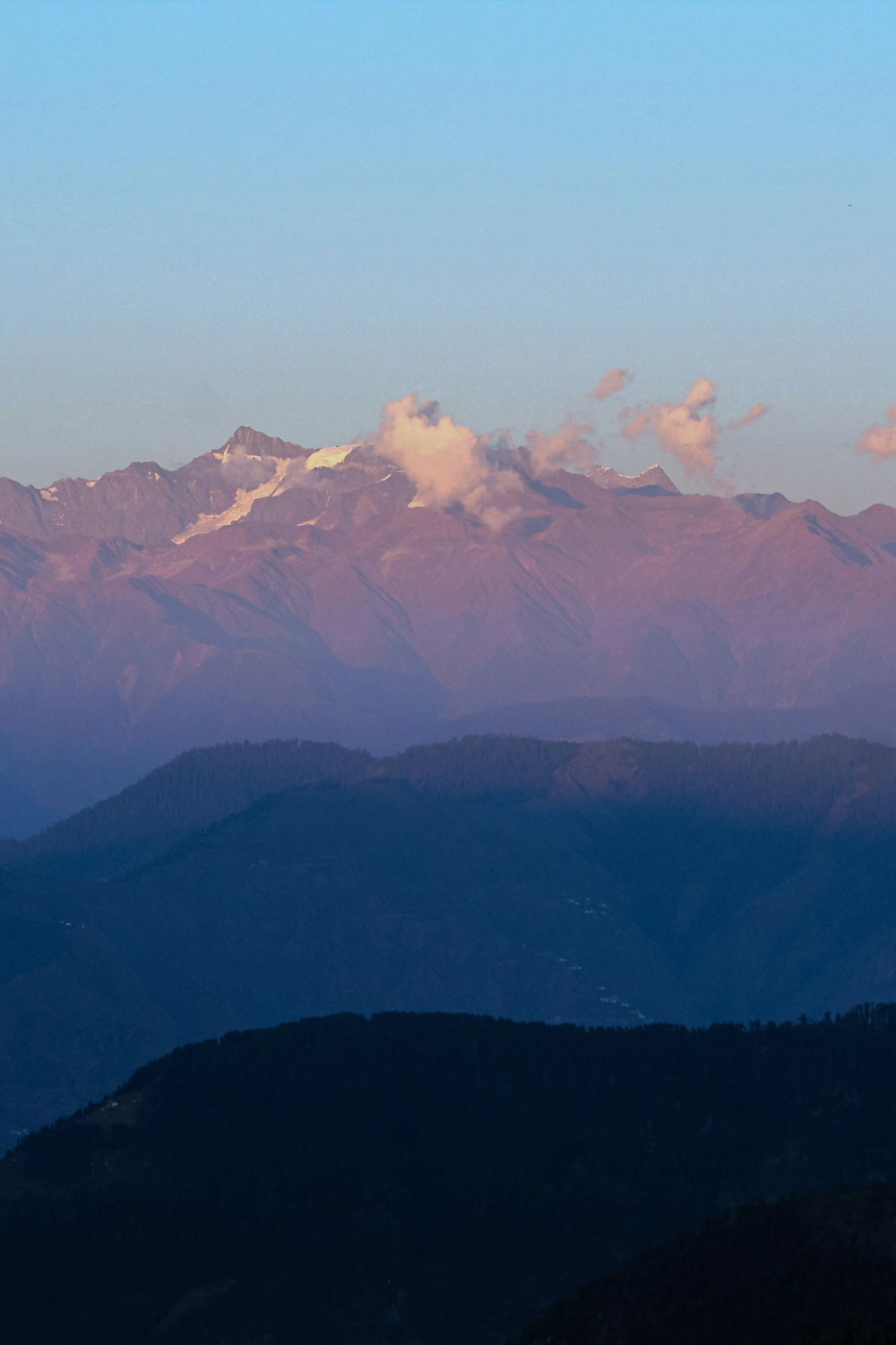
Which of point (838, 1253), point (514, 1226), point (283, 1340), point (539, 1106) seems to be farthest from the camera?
point (539, 1106)

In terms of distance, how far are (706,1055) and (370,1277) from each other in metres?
27.0

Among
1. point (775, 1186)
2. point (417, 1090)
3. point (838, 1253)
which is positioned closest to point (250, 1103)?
point (417, 1090)

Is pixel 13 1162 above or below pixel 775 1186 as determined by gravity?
above

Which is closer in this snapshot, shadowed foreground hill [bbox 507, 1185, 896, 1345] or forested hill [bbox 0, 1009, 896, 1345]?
shadowed foreground hill [bbox 507, 1185, 896, 1345]

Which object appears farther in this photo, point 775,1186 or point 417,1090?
point 417,1090

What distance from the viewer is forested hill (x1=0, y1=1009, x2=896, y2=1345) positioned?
429ft

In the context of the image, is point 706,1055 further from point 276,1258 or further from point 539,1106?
point 276,1258

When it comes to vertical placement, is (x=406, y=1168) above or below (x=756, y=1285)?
above

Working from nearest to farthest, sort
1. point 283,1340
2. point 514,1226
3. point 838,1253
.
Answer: point 838,1253 → point 283,1340 → point 514,1226

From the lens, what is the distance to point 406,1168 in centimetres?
14238

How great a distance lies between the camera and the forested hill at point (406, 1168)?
429 ft

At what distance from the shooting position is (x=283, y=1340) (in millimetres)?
126438

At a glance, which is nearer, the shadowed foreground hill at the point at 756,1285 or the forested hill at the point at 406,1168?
the shadowed foreground hill at the point at 756,1285

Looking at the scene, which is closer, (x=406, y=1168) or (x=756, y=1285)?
(x=756, y=1285)
